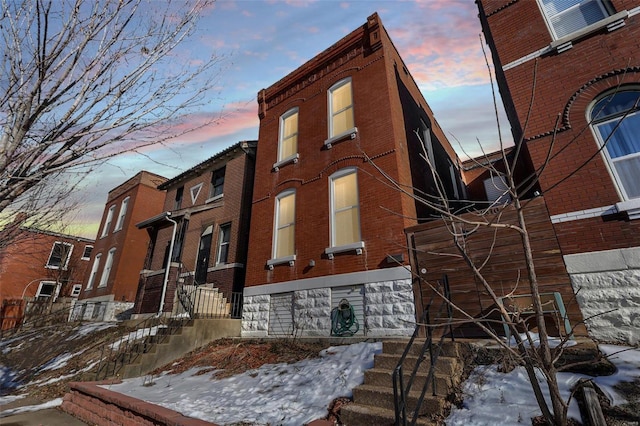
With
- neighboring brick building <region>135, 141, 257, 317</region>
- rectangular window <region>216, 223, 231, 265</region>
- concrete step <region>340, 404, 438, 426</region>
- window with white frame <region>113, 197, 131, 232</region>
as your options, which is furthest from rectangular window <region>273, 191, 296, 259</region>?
window with white frame <region>113, 197, 131, 232</region>

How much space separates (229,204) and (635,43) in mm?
14234

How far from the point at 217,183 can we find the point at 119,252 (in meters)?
10.5

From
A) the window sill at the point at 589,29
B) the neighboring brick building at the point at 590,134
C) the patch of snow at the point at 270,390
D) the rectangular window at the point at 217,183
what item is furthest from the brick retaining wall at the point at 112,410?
the window sill at the point at 589,29

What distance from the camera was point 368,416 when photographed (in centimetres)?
430

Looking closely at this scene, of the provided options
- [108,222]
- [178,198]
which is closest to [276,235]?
[178,198]

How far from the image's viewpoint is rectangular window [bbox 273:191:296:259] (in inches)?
428

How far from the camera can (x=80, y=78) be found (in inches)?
168

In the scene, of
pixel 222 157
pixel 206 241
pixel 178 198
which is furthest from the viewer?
pixel 178 198

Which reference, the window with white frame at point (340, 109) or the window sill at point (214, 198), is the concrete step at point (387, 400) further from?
the window sill at point (214, 198)

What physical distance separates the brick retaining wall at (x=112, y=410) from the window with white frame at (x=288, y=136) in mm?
8778

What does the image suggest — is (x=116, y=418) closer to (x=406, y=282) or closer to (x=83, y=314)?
(x=406, y=282)

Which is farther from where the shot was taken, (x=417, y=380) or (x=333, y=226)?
(x=333, y=226)

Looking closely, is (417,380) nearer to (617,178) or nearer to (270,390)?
(270,390)

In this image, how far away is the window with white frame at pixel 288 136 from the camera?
12.4m
